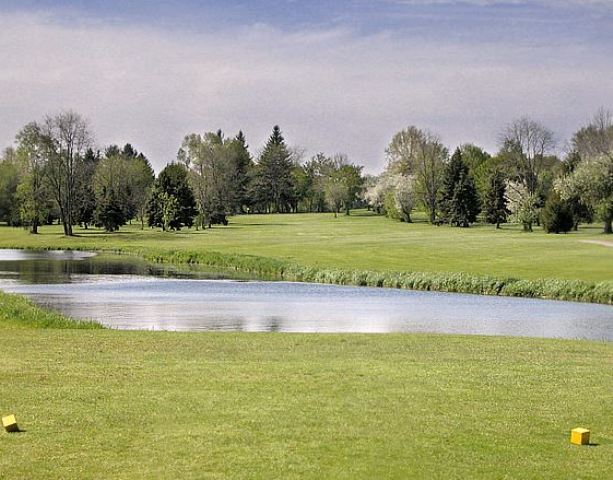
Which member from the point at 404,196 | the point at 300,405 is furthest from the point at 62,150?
the point at 300,405

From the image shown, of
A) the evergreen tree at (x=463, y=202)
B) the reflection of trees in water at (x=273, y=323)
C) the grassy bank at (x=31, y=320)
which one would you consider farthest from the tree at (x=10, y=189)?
the grassy bank at (x=31, y=320)

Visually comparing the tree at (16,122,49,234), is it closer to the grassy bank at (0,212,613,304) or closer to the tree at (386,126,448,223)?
the grassy bank at (0,212,613,304)

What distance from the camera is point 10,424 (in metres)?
10.5

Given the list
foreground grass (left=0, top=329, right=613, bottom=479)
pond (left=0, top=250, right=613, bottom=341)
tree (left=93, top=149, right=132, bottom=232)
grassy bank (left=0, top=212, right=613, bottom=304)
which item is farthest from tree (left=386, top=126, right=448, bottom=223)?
foreground grass (left=0, top=329, right=613, bottom=479)

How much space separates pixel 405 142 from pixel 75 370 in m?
124

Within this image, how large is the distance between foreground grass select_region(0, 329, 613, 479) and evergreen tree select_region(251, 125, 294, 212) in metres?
141

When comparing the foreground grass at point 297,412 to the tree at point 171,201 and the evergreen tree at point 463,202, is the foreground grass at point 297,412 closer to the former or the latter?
the tree at point 171,201

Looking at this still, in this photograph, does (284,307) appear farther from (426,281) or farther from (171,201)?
(171,201)

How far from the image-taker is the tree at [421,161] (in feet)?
404

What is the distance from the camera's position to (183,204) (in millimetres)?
110438

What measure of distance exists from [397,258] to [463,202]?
187 feet

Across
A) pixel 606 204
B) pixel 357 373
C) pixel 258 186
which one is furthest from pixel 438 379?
pixel 258 186

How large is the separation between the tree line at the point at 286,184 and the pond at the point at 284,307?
161ft

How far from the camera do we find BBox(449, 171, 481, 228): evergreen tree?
372 ft
